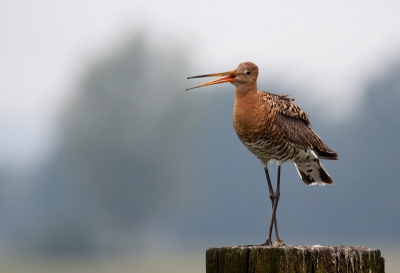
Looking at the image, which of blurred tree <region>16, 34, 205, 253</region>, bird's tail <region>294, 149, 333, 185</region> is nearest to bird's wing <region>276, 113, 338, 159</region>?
bird's tail <region>294, 149, 333, 185</region>

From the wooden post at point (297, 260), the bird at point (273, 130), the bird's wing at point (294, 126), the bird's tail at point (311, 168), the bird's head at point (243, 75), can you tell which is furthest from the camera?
the bird's tail at point (311, 168)

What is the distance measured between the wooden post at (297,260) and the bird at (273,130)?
3347mm

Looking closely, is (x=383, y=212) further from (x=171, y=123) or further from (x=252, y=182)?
(x=171, y=123)

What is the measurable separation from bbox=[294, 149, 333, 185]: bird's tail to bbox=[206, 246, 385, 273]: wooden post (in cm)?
439

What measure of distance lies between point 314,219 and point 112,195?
20489 millimetres

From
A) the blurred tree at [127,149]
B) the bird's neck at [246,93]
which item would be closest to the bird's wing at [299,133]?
the bird's neck at [246,93]

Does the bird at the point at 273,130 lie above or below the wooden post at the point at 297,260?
above

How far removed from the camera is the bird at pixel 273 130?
10383 mm

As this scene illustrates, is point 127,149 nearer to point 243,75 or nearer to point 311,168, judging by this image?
point 311,168

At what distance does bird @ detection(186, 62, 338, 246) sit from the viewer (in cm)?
1038

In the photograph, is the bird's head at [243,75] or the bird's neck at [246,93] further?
the bird's neck at [246,93]

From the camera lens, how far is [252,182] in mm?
102062

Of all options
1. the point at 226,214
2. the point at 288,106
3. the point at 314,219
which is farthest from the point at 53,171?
the point at 288,106

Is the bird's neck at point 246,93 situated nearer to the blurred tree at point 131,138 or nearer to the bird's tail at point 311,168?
the bird's tail at point 311,168
